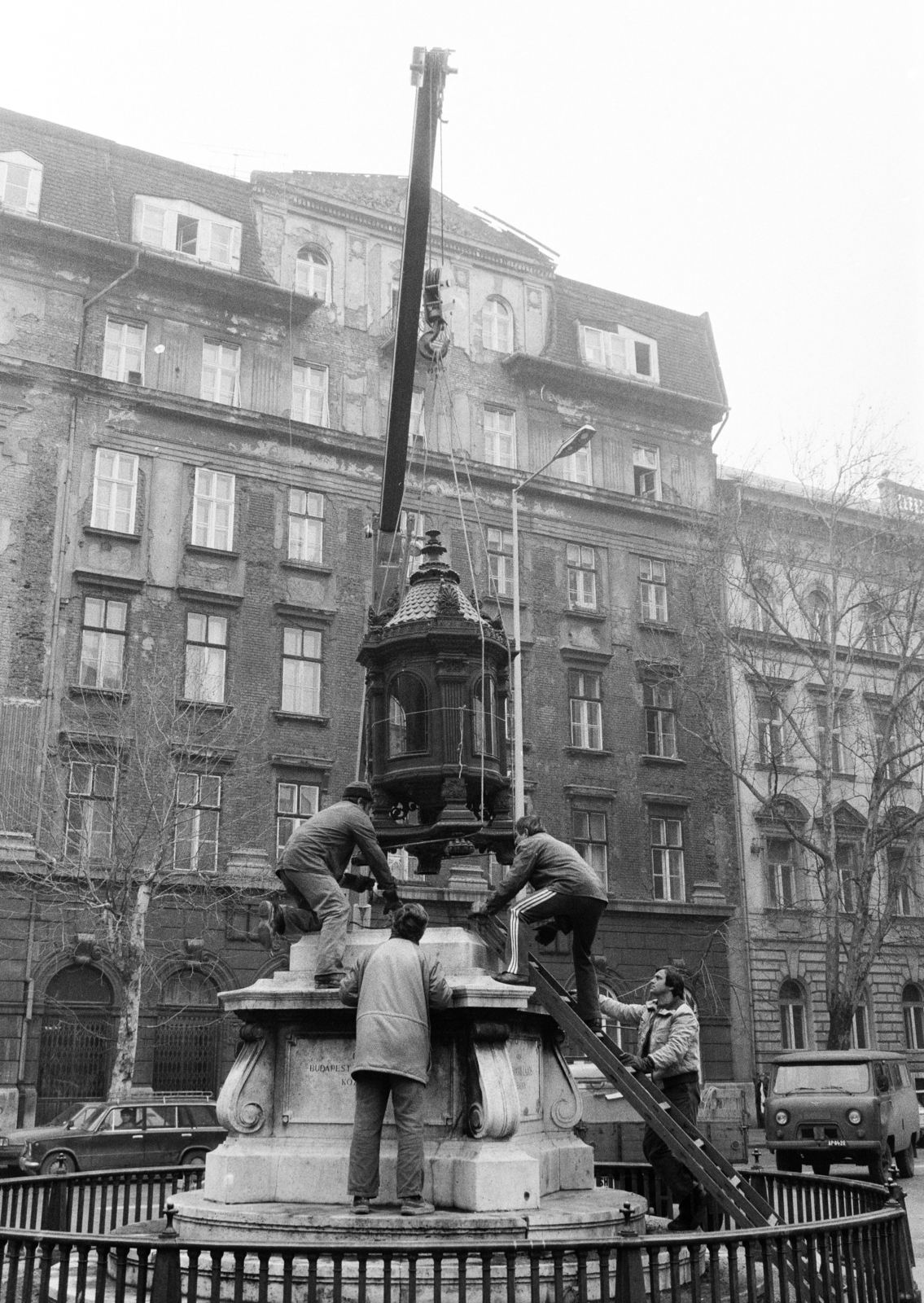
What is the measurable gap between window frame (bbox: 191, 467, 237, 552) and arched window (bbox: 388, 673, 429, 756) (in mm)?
22595

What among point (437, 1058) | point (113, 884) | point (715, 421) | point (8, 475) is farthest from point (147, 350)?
point (437, 1058)

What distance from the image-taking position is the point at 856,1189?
318 inches

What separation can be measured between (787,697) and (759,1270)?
105ft

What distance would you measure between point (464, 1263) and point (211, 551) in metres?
27.5

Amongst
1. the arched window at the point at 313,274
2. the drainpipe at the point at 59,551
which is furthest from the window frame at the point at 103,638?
the arched window at the point at 313,274

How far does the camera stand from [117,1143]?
1855 centimetres

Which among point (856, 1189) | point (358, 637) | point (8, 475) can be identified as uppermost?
point (8, 475)

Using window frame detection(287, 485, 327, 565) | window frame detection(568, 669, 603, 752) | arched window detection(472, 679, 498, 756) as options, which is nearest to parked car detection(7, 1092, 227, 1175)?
arched window detection(472, 679, 498, 756)

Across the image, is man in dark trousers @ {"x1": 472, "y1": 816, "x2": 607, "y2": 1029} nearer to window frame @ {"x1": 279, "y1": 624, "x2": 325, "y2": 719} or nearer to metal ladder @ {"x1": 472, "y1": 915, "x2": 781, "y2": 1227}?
metal ladder @ {"x1": 472, "y1": 915, "x2": 781, "y2": 1227}

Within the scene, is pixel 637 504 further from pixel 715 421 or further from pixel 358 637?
pixel 358 637

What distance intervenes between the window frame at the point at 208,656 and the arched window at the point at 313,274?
9.62 meters

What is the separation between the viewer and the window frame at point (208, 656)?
30.6 meters

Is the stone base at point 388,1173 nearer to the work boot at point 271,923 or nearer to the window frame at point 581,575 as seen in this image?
the work boot at point 271,923

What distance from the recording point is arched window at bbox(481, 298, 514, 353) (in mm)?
38256
